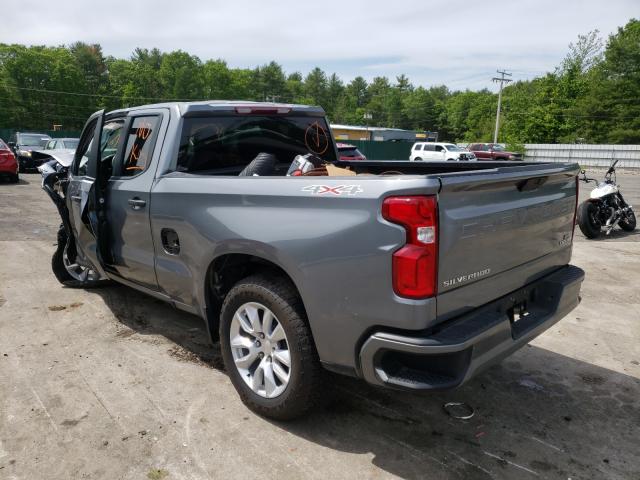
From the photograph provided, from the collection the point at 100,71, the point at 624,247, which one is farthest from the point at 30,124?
the point at 624,247

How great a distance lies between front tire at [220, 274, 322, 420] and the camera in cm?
277

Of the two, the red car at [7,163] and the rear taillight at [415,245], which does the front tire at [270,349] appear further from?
the red car at [7,163]

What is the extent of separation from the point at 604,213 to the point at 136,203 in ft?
28.8

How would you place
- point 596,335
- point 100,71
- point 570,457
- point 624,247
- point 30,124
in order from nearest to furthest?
point 570,457 < point 596,335 < point 624,247 < point 30,124 < point 100,71

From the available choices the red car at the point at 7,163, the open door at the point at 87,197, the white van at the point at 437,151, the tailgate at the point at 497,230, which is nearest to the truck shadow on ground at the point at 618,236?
the tailgate at the point at 497,230

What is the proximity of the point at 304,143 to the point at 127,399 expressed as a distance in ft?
8.43

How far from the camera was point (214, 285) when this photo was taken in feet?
11.3

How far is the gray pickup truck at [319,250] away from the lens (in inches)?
92.2

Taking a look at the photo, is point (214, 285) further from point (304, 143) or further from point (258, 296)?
point (304, 143)

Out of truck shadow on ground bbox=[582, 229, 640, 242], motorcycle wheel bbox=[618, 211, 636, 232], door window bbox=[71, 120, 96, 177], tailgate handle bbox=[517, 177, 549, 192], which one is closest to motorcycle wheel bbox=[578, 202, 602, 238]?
truck shadow on ground bbox=[582, 229, 640, 242]

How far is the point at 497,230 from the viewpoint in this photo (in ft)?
8.68

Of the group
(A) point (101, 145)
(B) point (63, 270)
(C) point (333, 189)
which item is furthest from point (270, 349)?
(B) point (63, 270)

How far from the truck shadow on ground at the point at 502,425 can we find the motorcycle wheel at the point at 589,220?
5.89m

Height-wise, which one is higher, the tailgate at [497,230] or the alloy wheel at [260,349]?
the tailgate at [497,230]
